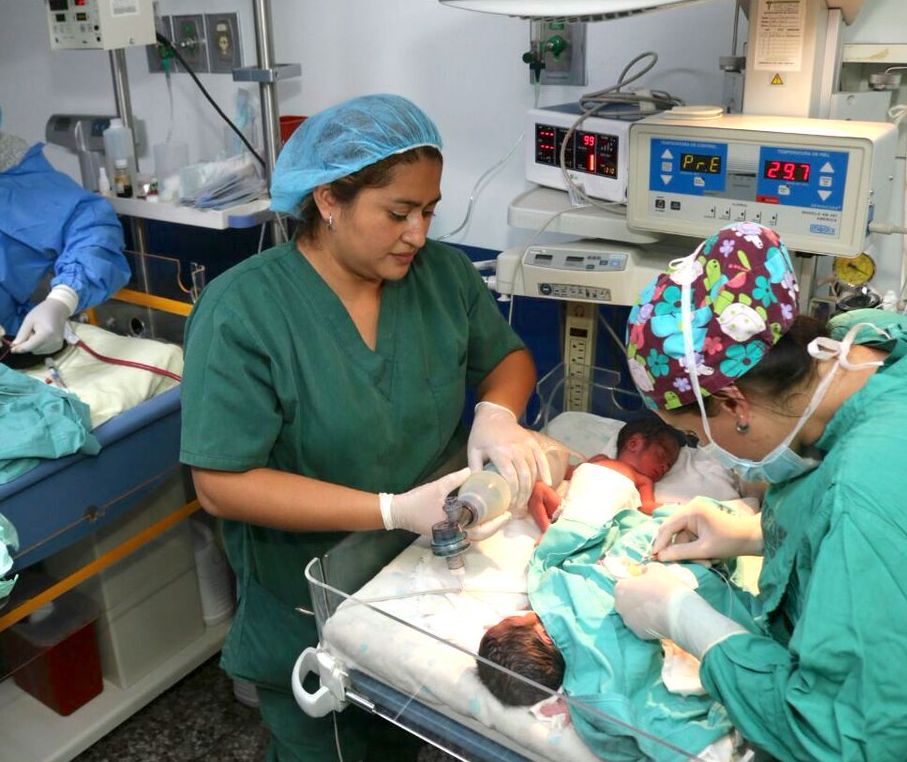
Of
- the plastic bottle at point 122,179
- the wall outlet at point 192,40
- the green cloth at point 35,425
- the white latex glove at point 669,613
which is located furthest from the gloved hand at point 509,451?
the wall outlet at point 192,40

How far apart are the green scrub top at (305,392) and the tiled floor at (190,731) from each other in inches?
26.5

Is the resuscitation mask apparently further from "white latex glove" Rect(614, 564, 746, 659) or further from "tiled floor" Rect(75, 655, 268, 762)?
"tiled floor" Rect(75, 655, 268, 762)

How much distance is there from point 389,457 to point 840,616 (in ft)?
2.60

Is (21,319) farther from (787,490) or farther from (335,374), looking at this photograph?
(787,490)

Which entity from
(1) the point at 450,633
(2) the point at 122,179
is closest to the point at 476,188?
(2) the point at 122,179

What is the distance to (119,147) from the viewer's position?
2.59 metres

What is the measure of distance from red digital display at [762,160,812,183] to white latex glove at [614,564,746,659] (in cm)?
69

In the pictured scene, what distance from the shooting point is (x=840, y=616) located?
875 millimetres

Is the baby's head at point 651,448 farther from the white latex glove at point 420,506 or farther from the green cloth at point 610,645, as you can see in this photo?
the white latex glove at point 420,506

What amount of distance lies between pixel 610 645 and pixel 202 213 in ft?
5.42

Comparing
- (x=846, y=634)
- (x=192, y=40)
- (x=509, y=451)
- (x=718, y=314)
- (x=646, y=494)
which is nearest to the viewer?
(x=846, y=634)

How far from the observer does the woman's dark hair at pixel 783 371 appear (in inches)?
40.8

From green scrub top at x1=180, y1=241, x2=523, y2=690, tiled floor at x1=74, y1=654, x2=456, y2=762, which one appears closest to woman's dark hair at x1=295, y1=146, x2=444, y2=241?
green scrub top at x1=180, y1=241, x2=523, y2=690

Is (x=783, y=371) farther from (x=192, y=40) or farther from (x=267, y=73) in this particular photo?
(x=192, y=40)
